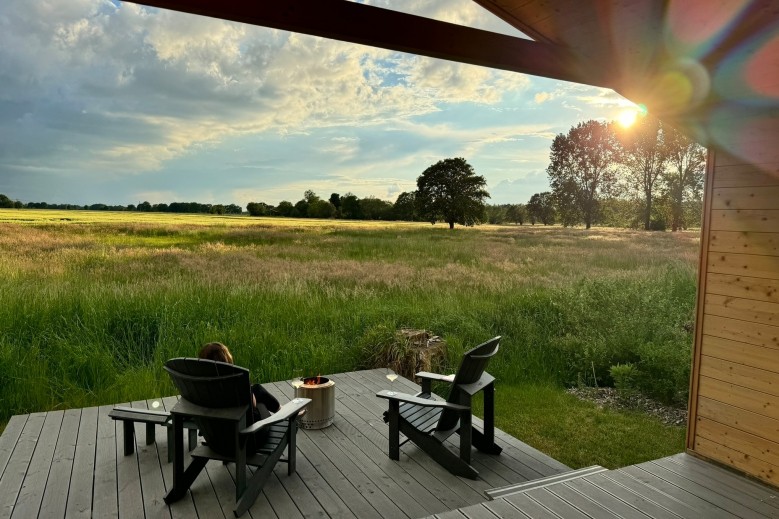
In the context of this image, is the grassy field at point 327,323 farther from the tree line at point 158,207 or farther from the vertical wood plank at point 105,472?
the tree line at point 158,207

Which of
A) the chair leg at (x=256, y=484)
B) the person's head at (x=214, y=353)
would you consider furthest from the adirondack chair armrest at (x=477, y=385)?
the person's head at (x=214, y=353)

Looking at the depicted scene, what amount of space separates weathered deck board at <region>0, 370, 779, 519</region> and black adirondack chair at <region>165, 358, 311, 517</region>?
139mm

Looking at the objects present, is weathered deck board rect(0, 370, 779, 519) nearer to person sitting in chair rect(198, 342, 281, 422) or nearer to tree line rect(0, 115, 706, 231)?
person sitting in chair rect(198, 342, 281, 422)

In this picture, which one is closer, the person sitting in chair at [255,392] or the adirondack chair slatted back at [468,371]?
the person sitting in chair at [255,392]

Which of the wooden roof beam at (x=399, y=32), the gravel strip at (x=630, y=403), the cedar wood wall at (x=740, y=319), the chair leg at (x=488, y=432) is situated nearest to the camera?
the wooden roof beam at (x=399, y=32)

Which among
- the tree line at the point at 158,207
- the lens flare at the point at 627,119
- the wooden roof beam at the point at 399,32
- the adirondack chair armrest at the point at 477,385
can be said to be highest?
the lens flare at the point at 627,119

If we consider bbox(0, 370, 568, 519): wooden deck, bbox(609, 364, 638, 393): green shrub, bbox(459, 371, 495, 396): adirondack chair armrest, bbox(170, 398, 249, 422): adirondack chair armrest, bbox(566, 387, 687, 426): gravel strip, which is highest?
bbox(170, 398, 249, 422): adirondack chair armrest

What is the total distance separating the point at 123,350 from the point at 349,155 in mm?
18623

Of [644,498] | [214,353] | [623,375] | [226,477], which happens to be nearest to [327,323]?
[623,375]

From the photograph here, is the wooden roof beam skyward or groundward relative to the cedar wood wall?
skyward

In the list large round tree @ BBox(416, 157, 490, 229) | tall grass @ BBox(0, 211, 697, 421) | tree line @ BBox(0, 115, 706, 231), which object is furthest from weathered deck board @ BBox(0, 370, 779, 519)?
large round tree @ BBox(416, 157, 490, 229)

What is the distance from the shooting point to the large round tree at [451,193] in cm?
3425

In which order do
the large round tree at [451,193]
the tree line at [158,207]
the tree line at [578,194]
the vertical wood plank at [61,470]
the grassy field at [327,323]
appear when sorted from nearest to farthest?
the vertical wood plank at [61,470]
the grassy field at [327,323]
the tree line at [578,194]
the tree line at [158,207]
the large round tree at [451,193]

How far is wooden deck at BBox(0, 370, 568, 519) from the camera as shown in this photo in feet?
9.42
